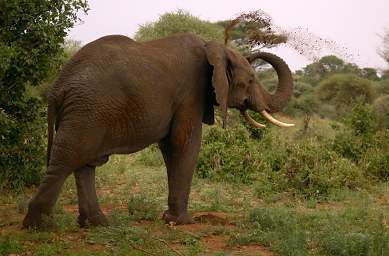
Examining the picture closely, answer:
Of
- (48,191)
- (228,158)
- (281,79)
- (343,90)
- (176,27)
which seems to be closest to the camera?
(48,191)

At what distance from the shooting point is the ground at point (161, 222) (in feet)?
17.6

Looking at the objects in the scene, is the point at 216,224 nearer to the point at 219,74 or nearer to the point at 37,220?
the point at 219,74

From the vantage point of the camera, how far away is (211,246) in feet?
18.7

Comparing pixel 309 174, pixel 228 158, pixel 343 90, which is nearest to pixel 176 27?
pixel 343 90

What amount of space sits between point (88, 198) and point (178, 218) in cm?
110

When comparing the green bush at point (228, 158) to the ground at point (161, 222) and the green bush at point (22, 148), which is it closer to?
the ground at point (161, 222)

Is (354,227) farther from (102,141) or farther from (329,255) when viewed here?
(102,141)

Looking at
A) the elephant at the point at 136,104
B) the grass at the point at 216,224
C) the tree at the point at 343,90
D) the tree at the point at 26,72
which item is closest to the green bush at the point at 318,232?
the grass at the point at 216,224

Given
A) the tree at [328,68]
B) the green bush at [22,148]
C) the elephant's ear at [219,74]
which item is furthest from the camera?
the tree at [328,68]

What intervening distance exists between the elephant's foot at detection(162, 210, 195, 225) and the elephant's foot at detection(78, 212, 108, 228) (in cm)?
82

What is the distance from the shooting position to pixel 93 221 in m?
6.09

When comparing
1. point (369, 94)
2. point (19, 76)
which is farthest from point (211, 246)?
point (369, 94)

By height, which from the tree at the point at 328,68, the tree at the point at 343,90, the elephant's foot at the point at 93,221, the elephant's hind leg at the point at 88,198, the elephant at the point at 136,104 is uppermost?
the tree at the point at 328,68

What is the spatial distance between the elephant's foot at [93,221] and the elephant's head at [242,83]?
1.71 metres
